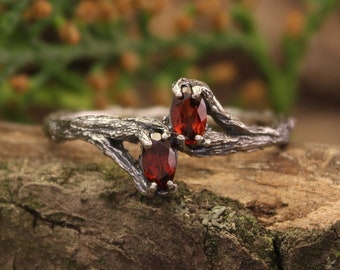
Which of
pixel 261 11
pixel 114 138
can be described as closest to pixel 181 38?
pixel 261 11

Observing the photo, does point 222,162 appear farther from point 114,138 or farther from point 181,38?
point 181,38

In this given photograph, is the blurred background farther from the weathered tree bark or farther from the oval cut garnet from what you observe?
the oval cut garnet

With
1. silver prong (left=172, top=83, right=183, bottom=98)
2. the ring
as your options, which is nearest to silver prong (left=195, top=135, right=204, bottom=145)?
the ring

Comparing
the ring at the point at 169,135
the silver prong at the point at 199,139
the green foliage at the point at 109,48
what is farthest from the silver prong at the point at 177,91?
the green foliage at the point at 109,48

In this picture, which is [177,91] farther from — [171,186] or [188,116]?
[171,186]

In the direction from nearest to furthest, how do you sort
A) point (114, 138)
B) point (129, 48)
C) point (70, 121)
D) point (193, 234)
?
point (193, 234) < point (114, 138) < point (70, 121) < point (129, 48)

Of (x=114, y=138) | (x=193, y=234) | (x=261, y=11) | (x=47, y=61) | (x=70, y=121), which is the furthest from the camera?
(x=261, y=11)
